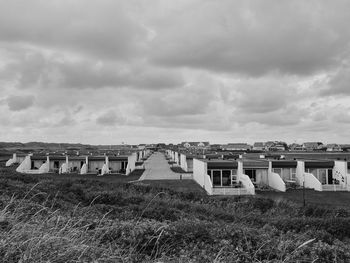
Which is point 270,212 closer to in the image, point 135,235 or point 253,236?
point 253,236

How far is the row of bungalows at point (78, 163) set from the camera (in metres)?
47.3

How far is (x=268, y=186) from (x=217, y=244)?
2915 centimetres

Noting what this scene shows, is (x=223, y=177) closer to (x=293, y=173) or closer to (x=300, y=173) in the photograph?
(x=293, y=173)

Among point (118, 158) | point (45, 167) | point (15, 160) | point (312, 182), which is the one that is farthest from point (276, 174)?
point (15, 160)

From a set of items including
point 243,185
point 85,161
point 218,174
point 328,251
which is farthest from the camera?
point 85,161

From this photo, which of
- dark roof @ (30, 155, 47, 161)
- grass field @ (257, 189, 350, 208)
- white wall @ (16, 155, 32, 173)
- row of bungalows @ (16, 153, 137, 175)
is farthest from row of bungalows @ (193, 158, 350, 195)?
white wall @ (16, 155, 32, 173)

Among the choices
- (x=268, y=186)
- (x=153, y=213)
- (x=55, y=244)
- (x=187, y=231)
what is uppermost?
(x=55, y=244)

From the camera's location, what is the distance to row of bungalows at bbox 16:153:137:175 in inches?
1864

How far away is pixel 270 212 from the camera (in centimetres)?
1678

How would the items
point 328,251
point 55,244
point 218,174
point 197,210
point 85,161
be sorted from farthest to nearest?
1. point 85,161
2. point 218,174
3. point 197,210
4. point 328,251
5. point 55,244

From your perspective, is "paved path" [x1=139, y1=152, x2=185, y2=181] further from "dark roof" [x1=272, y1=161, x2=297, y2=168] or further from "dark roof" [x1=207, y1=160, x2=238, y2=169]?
"dark roof" [x1=272, y1=161, x2=297, y2=168]

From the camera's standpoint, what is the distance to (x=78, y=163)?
160ft

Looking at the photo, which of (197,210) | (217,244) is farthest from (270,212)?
(217,244)

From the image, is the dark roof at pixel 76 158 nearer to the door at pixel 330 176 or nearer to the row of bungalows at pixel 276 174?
the row of bungalows at pixel 276 174
